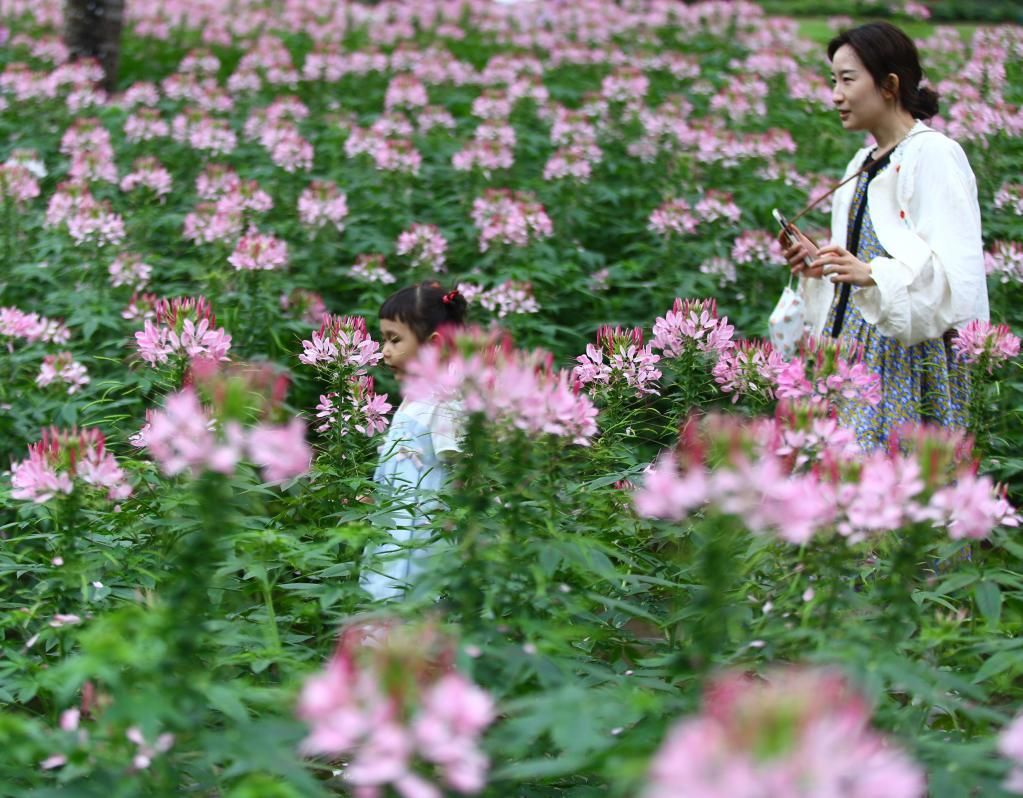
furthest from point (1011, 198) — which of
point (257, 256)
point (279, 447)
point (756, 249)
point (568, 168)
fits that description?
point (279, 447)

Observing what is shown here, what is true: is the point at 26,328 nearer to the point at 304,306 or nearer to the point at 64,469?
the point at 304,306

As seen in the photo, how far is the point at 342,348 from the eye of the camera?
3.25 m

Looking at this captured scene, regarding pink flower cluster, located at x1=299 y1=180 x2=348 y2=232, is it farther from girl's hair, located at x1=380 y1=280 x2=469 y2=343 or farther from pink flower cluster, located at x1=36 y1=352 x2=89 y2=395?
girl's hair, located at x1=380 y1=280 x2=469 y2=343

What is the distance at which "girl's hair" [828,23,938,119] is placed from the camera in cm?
370

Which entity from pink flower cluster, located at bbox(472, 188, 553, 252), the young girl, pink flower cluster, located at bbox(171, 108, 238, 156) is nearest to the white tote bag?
the young girl

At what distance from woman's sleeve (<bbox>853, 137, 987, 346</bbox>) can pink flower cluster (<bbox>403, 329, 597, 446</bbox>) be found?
1602 mm

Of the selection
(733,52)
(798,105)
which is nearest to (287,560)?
(798,105)

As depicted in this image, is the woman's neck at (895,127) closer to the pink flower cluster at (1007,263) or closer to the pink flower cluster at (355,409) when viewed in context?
the pink flower cluster at (1007,263)

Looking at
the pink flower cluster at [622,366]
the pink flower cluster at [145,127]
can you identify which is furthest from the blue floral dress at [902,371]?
the pink flower cluster at [145,127]

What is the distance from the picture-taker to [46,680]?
2365 millimetres

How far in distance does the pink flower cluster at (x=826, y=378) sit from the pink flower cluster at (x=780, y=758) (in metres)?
1.41

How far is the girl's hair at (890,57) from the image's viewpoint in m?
3.70

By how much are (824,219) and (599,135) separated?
1.53 m

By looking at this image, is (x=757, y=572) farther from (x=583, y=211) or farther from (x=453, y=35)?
(x=453, y=35)
